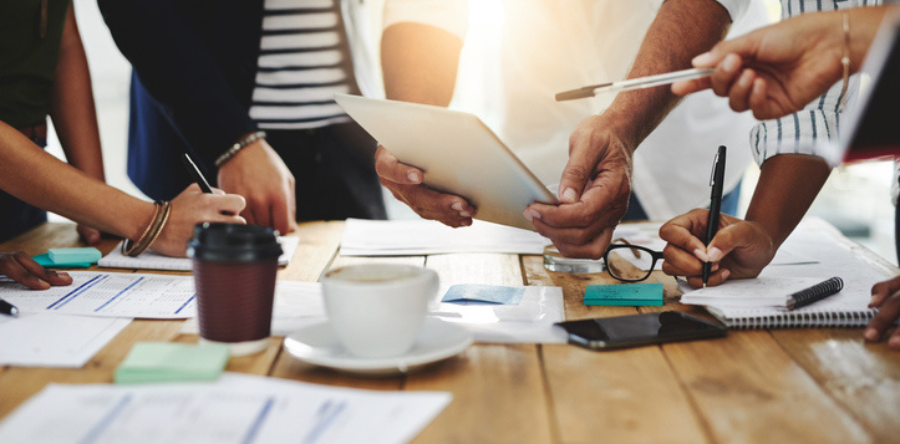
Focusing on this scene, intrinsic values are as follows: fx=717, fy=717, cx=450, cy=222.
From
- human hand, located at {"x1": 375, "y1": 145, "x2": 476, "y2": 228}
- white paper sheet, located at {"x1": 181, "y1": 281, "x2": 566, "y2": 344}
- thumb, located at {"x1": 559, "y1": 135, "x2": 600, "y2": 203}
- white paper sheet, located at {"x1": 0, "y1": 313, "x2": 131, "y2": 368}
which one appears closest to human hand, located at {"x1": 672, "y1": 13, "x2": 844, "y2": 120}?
thumb, located at {"x1": 559, "y1": 135, "x2": 600, "y2": 203}

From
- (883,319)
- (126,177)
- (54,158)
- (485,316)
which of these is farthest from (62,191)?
(126,177)

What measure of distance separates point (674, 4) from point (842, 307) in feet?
2.79

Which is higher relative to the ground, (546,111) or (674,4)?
(674,4)

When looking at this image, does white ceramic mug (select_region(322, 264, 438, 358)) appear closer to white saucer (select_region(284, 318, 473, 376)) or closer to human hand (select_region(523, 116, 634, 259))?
white saucer (select_region(284, 318, 473, 376))

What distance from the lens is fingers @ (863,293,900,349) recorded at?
875 mm

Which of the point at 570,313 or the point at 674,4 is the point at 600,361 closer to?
the point at 570,313

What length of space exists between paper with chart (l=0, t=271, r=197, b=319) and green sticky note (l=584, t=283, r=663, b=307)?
1.86ft

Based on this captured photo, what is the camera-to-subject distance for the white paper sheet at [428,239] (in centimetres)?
144

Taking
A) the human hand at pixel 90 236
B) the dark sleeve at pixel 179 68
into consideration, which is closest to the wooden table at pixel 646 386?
the human hand at pixel 90 236

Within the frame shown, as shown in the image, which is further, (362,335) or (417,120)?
(417,120)

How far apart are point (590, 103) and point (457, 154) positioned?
3.28 ft

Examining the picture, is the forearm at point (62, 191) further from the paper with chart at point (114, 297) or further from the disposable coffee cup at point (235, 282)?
the disposable coffee cup at point (235, 282)

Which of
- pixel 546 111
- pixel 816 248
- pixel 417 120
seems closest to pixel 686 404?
pixel 417 120

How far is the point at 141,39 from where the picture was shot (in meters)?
1.62
